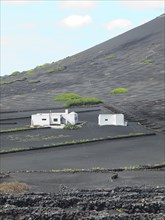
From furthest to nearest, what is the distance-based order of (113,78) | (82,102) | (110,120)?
1. (113,78)
2. (82,102)
3. (110,120)

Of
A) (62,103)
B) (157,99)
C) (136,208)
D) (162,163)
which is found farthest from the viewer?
(62,103)

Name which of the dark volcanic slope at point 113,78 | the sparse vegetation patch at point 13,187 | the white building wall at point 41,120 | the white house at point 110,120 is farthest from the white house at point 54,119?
the sparse vegetation patch at point 13,187

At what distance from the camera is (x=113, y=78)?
362 ft

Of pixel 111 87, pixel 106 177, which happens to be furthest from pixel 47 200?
pixel 111 87

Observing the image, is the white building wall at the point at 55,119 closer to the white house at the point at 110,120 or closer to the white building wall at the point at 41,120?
the white building wall at the point at 41,120

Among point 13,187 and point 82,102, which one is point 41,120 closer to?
point 82,102

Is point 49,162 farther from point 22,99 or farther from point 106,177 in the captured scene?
point 22,99

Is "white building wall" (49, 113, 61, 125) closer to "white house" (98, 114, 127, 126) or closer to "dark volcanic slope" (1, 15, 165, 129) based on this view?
"white house" (98, 114, 127, 126)

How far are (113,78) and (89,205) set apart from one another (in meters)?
88.1

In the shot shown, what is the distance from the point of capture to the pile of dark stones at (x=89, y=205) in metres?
20.6

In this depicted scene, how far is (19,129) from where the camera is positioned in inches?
2210

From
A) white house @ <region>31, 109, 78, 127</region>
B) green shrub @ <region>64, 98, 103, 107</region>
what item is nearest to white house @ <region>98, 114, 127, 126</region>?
white house @ <region>31, 109, 78, 127</region>

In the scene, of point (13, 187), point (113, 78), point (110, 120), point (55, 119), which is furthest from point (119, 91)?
point (13, 187)

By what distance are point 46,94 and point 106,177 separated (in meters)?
67.2
